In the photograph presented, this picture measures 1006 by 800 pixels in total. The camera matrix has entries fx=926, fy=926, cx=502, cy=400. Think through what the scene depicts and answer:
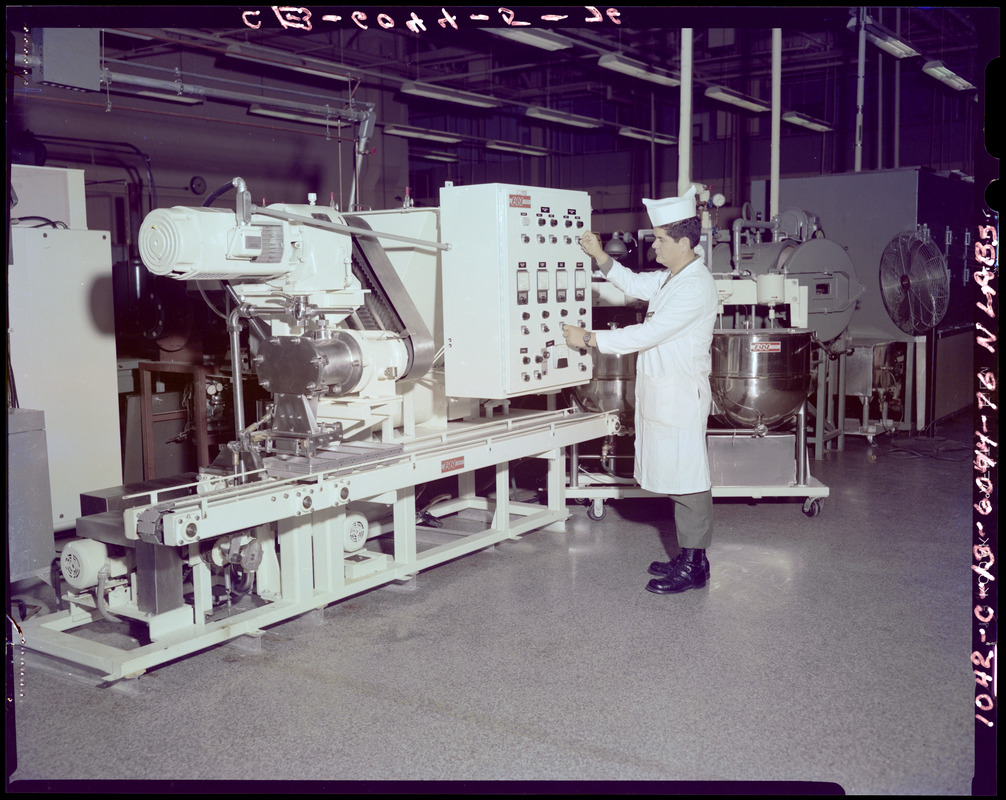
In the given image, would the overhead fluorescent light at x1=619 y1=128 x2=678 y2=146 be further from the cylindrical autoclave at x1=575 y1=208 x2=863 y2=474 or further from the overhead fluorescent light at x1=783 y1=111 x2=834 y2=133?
the cylindrical autoclave at x1=575 y1=208 x2=863 y2=474

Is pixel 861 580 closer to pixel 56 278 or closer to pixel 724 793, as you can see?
pixel 724 793

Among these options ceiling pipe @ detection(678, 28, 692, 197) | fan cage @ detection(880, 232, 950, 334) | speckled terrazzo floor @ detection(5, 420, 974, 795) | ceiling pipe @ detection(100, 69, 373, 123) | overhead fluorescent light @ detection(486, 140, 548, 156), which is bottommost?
speckled terrazzo floor @ detection(5, 420, 974, 795)

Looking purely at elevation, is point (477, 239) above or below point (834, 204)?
below

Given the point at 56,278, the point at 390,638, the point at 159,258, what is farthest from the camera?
the point at 56,278

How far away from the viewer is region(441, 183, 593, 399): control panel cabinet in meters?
3.55

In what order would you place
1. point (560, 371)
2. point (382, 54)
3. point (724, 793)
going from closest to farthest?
point (724, 793)
point (560, 371)
point (382, 54)

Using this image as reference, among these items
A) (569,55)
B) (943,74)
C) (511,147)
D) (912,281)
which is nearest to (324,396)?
(912,281)

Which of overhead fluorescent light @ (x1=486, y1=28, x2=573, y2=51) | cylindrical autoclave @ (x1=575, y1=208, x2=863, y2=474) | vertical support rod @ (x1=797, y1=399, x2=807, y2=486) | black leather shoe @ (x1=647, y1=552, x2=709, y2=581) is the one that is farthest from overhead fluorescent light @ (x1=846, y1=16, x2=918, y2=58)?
black leather shoe @ (x1=647, y1=552, x2=709, y2=581)

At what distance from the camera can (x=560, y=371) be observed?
3.92 meters

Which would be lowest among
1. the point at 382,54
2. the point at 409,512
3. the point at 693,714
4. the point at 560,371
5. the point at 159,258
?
the point at 693,714

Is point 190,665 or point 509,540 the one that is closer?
point 190,665

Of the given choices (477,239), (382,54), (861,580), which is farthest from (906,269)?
(382,54)

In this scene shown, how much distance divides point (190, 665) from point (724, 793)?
1.75 metres

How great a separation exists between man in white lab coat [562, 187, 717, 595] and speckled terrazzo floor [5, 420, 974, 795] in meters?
0.25
